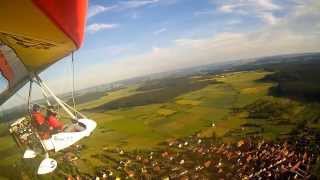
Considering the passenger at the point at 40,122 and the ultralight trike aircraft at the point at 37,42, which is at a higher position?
the ultralight trike aircraft at the point at 37,42

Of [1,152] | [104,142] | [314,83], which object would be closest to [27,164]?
[1,152]

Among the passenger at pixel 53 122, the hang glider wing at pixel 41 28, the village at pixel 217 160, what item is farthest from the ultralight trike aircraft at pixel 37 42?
the village at pixel 217 160

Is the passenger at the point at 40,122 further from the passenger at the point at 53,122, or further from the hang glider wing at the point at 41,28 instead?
the hang glider wing at the point at 41,28

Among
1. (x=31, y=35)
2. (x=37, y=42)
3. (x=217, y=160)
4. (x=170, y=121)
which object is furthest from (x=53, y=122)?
(x=170, y=121)

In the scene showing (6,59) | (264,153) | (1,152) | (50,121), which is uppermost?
(6,59)

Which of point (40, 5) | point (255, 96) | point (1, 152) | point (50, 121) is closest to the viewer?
point (40, 5)

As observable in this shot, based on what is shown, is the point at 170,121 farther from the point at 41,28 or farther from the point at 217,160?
the point at 41,28

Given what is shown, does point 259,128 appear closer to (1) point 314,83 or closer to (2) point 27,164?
(1) point 314,83
